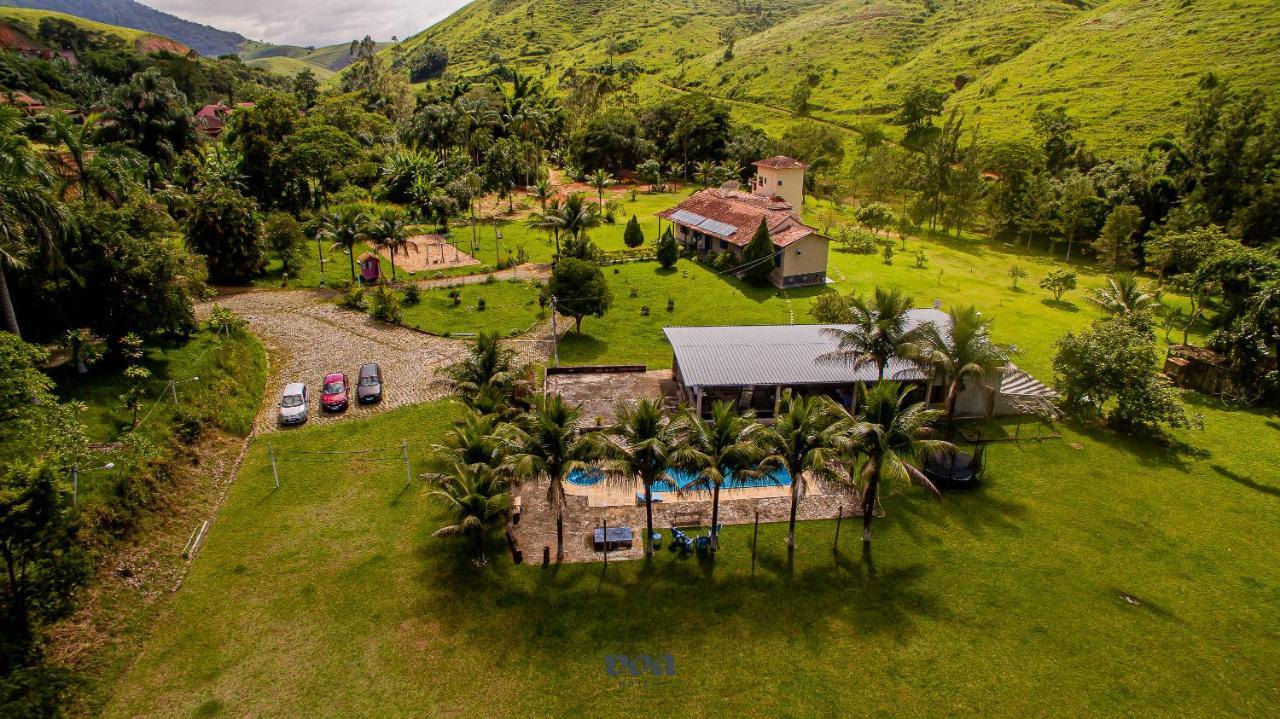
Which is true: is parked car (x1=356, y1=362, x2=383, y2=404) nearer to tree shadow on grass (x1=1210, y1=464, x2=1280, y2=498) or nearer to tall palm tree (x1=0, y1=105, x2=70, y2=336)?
tall palm tree (x1=0, y1=105, x2=70, y2=336)

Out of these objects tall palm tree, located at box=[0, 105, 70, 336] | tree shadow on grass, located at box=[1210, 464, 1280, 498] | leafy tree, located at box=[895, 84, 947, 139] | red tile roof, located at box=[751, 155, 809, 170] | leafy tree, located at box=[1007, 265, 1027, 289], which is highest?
leafy tree, located at box=[895, 84, 947, 139]

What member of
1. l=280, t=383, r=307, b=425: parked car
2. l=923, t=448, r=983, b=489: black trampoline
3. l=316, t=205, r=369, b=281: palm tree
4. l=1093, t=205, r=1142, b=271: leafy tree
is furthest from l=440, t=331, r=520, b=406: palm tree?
l=1093, t=205, r=1142, b=271: leafy tree

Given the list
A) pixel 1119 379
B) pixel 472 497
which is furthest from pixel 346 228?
pixel 1119 379

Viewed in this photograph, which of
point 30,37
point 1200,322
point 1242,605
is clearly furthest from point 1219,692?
point 30,37

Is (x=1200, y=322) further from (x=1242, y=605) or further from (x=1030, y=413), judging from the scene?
(x=1242, y=605)

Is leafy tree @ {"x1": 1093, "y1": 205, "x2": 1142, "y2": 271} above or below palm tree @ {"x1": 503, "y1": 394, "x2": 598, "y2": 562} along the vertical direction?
above

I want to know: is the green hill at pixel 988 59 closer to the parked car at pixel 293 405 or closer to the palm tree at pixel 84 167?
the parked car at pixel 293 405

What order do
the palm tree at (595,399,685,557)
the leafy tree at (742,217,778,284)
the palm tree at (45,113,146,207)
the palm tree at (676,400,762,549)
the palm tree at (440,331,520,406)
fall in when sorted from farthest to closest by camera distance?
1. the leafy tree at (742,217,778,284)
2. the palm tree at (45,113,146,207)
3. the palm tree at (440,331,520,406)
4. the palm tree at (595,399,685,557)
5. the palm tree at (676,400,762,549)

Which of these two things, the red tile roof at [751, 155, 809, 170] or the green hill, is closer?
the red tile roof at [751, 155, 809, 170]
